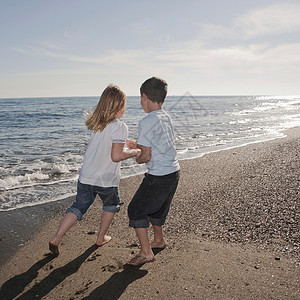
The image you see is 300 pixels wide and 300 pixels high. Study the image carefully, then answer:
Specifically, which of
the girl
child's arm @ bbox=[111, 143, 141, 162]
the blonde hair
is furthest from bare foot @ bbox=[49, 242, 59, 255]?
the blonde hair

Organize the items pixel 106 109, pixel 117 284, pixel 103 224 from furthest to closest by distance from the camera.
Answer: pixel 103 224 < pixel 106 109 < pixel 117 284

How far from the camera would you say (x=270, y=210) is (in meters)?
4.21

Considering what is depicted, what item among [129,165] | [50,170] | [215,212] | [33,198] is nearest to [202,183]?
[215,212]

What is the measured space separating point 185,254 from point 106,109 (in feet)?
5.63

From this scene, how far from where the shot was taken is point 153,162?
303 cm

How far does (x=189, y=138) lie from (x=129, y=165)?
6174 millimetres

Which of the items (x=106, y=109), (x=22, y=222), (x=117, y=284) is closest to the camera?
(x=117, y=284)

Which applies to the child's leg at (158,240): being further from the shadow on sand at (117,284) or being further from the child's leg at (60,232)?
the child's leg at (60,232)

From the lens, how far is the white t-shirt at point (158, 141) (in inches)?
116

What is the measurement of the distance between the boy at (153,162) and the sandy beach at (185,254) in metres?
0.39

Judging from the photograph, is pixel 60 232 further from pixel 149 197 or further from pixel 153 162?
pixel 153 162

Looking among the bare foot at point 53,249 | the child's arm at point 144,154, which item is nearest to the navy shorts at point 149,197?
the child's arm at point 144,154

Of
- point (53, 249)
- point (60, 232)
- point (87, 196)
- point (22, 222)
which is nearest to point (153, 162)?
point (87, 196)

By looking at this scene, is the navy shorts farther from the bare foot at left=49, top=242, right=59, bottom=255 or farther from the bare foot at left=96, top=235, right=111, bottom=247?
the bare foot at left=49, top=242, right=59, bottom=255
